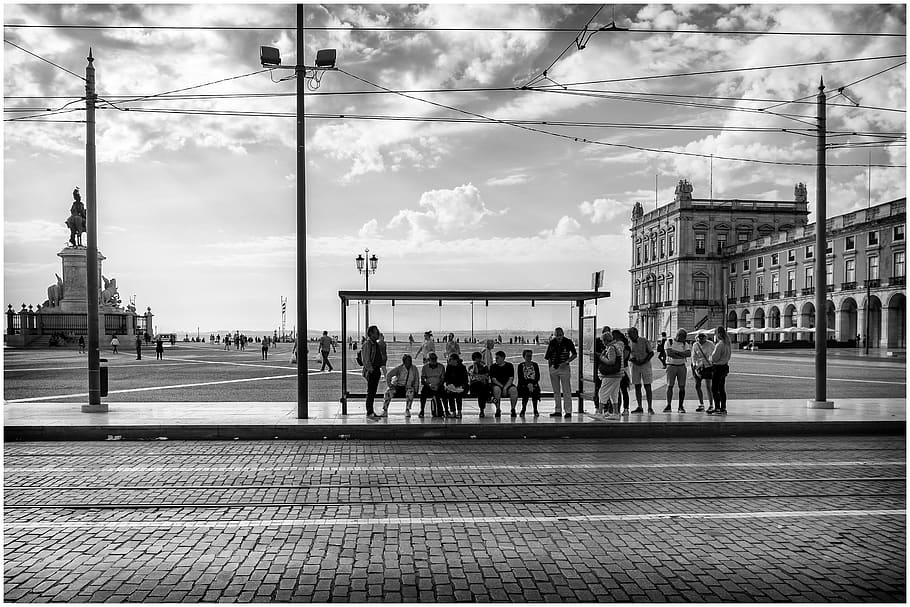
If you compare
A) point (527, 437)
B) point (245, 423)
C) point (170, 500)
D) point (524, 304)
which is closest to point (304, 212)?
point (245, 423)

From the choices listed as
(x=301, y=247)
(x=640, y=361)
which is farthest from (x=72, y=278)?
Result: (x=640, y=361)

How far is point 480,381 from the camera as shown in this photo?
13031 mm

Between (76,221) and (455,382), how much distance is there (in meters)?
46.5

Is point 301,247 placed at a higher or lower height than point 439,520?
higher

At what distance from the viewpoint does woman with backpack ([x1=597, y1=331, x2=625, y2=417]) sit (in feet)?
41.8

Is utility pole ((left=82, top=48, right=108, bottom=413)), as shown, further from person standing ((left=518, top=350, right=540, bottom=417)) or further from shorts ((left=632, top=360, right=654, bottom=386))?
shorts ((left=632, top=360, right=654, bottom=386))

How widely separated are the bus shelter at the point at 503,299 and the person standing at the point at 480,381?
1.33 m

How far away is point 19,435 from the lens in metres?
10.9

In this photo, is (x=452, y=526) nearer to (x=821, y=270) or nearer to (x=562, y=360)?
(x=562, y=360)

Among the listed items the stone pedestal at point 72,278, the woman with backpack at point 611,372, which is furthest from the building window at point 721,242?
the woman with backpack at point 611,372

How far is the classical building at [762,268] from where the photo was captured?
65.7 meters

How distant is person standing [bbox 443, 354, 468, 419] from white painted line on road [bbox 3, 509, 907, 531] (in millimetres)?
6560

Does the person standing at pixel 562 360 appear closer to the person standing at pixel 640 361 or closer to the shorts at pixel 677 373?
the person standing at pixel 640 361

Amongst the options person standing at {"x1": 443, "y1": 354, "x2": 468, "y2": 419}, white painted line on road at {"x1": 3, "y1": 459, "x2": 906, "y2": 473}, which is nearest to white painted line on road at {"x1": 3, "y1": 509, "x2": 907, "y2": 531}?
white painted line on road at {"x1": 3, "y1": 459, "x2": 906, "y2": 473}
